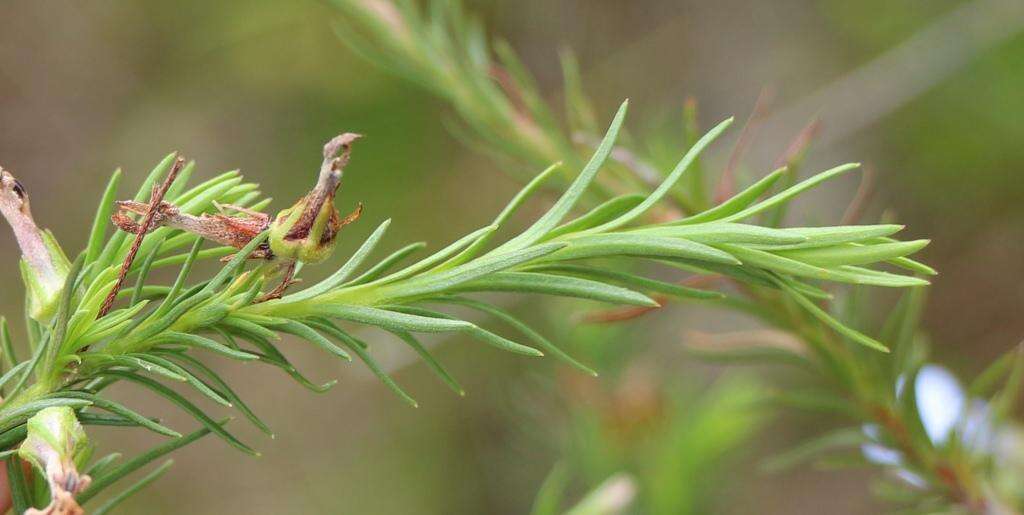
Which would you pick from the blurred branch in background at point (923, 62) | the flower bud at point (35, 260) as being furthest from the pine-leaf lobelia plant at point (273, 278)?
the blurred branch in background at point (923, 62)

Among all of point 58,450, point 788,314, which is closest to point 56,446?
point 58,450

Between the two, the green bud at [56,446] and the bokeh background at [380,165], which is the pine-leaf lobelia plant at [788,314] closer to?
the green bud at [56,446]

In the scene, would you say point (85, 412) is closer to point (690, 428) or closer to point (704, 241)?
point (704, 241)

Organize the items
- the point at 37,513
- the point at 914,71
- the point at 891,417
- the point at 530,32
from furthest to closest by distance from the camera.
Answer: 1. the point at 530,32
2. the point at 914,71
3. the point at 891,417
4. the point at 37,513

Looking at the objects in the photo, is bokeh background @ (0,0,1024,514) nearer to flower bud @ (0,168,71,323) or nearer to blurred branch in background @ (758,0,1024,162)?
blurred branch in background @ (758,0,1024,162)

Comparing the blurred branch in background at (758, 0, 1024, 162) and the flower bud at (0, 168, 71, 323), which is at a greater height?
the blurred branch in background at (758, 0, 1024, 162)

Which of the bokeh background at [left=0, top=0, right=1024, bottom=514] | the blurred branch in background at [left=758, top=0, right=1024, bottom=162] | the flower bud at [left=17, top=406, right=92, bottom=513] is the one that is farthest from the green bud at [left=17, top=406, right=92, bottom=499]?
the bokeh background at [left=0, top=0, right=1024, bottom=514]

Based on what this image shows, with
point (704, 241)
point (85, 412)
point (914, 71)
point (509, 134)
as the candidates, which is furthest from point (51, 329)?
point (914, 71)

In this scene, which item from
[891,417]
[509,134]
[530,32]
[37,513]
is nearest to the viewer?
[37,513]
